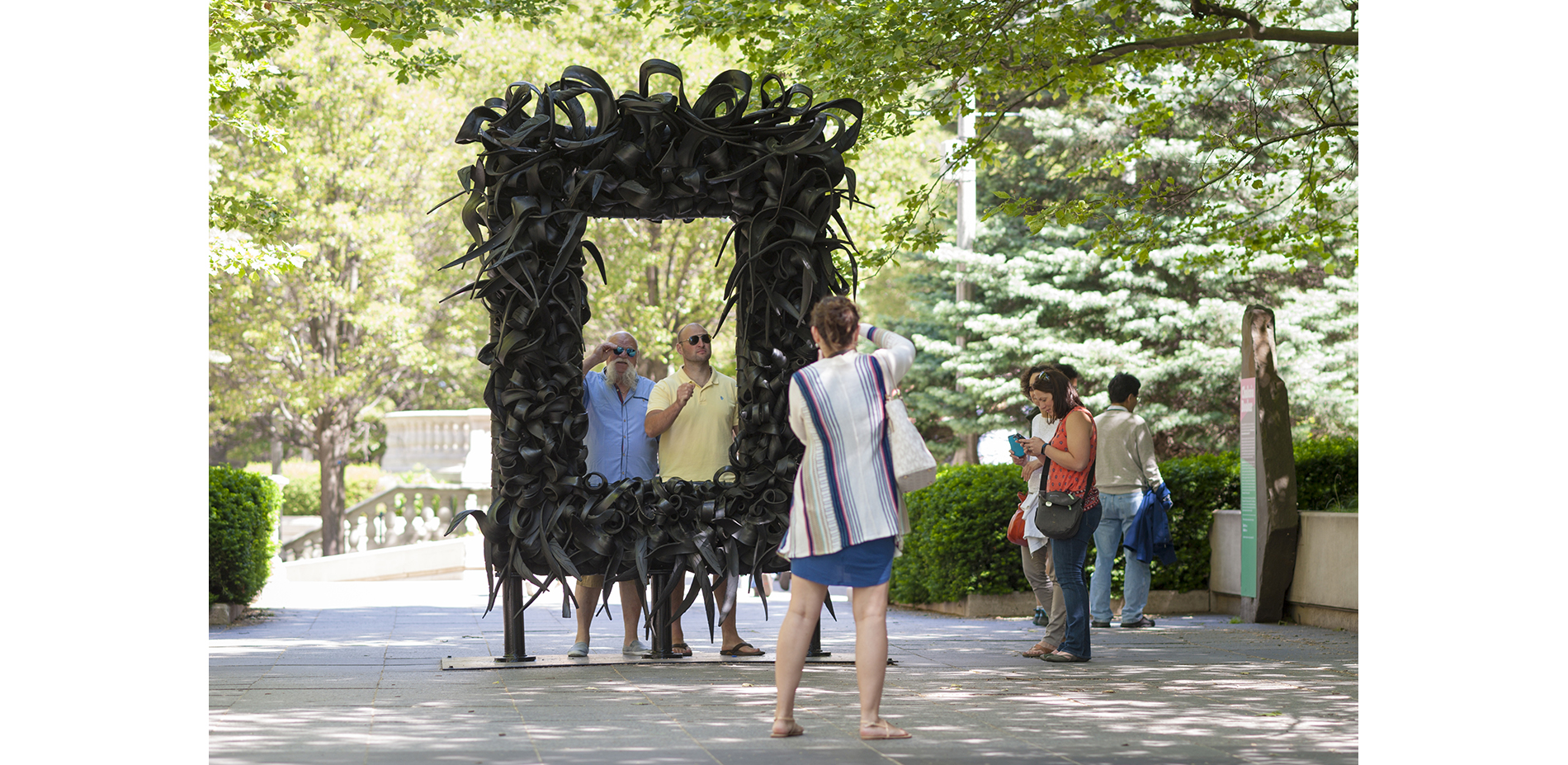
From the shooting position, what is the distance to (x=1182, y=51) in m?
13.7

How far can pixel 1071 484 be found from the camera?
8.70 metres

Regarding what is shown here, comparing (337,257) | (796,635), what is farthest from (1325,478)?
(337,257)

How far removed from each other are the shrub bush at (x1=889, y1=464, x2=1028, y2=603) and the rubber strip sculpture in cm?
424

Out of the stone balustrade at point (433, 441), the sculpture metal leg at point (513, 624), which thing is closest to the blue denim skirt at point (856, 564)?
the sculpture metal leg at point (513, 624)

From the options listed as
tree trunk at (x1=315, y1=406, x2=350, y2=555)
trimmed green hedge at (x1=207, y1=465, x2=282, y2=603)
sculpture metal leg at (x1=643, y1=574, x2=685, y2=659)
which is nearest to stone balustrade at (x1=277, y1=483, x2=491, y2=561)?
tree trunk at (x1=315, y1=406, x2=350, y2=555)

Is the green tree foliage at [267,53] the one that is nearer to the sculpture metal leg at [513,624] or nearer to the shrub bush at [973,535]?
the sculpture metal leg at [513,624]

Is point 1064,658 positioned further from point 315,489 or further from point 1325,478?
point 315,489

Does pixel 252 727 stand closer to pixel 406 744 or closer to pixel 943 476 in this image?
pixel 406 744

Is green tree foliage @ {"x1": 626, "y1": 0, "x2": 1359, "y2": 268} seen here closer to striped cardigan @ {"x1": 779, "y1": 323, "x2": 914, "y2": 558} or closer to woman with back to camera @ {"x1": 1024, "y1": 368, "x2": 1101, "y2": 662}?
woman with back to camera @ {"x1": 1024, "y1": 368, "x2": 1101, "y2": 662}

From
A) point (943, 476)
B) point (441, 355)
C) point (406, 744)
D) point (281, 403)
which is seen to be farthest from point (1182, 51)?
point (441, 355)

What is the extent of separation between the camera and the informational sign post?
11.7 metres

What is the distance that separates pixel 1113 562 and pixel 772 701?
4.98 metres

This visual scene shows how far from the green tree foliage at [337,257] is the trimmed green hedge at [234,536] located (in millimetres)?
10641

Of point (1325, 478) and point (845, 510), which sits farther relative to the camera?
point (1325, 478)
